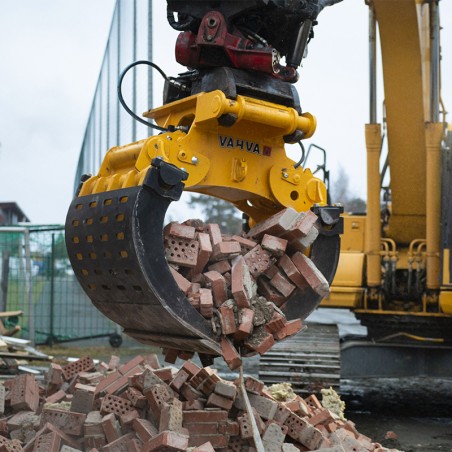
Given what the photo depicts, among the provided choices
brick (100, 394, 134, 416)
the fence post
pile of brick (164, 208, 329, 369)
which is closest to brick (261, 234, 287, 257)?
pile of brick (164, 208, 329, 369)

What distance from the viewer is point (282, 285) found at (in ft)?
17.0

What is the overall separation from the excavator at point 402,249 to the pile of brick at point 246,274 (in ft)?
12.4

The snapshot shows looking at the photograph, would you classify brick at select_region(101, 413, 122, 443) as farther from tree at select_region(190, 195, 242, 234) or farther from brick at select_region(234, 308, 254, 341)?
tree at select_region(190, 195, 242, 234)

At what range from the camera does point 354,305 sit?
913 cm

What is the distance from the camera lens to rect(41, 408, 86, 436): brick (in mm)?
5566

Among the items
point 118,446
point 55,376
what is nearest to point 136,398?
point 118,446

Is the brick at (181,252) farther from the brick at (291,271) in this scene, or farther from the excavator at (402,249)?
the excavator at (402,249)

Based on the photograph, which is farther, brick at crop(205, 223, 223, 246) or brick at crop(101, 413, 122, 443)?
brick at crop(101, 413, 122, 443)

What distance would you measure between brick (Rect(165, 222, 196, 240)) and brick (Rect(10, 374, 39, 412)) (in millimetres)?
2171

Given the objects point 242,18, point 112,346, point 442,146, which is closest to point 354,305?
point 442,146

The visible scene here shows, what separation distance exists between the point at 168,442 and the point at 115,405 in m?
0.72

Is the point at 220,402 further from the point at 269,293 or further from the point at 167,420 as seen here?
the point at 269,293

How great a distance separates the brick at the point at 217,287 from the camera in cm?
491

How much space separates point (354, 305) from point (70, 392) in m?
3.42
